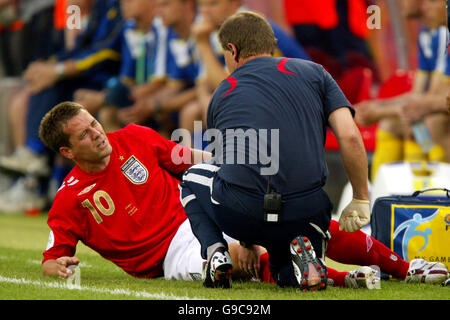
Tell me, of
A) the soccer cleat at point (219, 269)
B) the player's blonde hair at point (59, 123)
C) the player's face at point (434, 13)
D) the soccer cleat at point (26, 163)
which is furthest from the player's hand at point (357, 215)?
the soccer cleat at point (26, 163)

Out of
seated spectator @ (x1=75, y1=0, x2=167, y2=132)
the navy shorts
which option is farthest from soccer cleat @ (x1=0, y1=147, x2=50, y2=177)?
the navy shorts

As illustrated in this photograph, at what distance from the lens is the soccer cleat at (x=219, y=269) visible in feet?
12.3

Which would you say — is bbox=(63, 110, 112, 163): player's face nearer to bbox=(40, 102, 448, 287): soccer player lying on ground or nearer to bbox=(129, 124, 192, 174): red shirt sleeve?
bbox=(40, 102, 448, 287): soccer player lying on ground

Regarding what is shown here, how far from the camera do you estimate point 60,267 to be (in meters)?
4.20

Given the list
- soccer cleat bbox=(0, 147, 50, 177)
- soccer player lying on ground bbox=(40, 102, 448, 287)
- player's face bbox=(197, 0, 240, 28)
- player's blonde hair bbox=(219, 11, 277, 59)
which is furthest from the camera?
soccer cleat bbox=(0, 147, 50, 177)

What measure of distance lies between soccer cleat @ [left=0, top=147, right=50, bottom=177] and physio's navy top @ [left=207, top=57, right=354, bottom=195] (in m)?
6.92

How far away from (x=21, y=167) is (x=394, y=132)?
16.2ft

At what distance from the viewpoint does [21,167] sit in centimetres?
1041

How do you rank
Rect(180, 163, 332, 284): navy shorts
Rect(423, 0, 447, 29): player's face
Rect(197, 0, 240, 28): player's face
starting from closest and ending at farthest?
Rect(180, 163, 332, 284): navy shorts < Rect(423, 0, 447, 29): player's face < Rect(197, 0, 240, 28): player's face

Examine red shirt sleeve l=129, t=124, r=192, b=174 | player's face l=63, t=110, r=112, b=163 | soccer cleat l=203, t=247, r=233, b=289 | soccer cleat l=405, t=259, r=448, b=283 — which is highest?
player's face l=63, t=110, r=112, b=163

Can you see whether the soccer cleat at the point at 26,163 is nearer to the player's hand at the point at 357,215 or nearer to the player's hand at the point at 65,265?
the player's hand at the point at 65,265

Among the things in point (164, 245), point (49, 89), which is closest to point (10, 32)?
point (49, 89)

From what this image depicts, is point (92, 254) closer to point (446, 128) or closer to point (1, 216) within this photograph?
point (446, 128)

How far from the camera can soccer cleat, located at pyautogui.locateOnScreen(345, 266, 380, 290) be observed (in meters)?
3.89
